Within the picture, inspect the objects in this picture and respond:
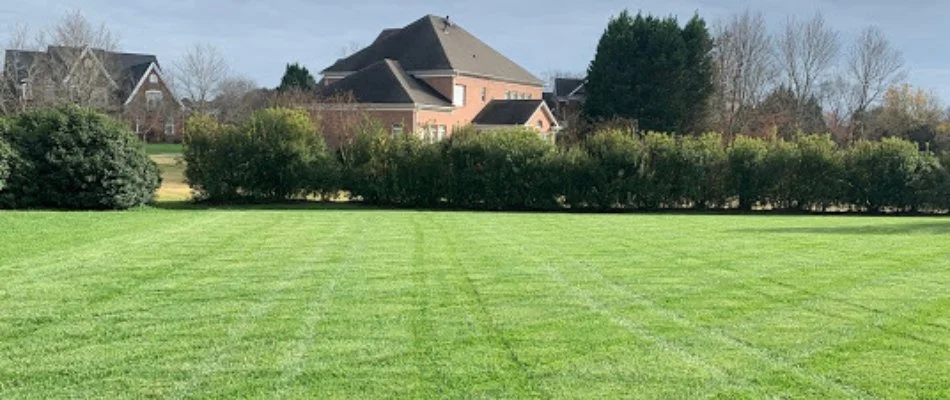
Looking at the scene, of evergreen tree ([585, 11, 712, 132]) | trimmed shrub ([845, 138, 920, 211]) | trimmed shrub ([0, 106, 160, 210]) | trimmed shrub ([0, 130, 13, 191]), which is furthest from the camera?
evergreen tree ([585, 11, 712, 132])

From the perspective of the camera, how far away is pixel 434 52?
47969mm

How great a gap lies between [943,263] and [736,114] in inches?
1687

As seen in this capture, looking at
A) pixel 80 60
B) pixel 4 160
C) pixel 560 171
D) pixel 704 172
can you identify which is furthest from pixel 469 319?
pixel 80 60

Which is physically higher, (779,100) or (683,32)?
(683,32)

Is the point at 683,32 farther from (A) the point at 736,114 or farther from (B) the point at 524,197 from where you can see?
(B) the point at 524,197

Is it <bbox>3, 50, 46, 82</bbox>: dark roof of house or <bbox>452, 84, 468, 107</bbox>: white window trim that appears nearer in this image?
<bbox>3, 50, 46, 82</bbox>: dark roof of house

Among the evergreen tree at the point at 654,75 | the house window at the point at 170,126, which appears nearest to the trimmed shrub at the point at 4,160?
the evergreen tree at the point at 654,75

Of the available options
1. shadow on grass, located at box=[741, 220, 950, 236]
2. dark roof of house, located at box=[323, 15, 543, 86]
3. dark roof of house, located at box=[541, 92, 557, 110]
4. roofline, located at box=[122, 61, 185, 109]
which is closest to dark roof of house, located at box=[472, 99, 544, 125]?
dark roof of house, located at box=[323, 15, 543, 86]

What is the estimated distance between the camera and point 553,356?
5621 millimetres

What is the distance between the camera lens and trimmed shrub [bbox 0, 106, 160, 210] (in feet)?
69.2

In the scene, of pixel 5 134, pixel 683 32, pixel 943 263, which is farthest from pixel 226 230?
pixel 683 32

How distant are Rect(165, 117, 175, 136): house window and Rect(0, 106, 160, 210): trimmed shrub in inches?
1382

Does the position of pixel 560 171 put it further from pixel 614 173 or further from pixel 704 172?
pixel 704 172

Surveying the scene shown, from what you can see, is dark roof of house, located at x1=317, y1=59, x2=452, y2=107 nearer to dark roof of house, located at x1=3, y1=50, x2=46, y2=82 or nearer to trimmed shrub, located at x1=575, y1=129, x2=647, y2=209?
dark roof of house, located at x1=3, y1=50, x2=46, y2=82
